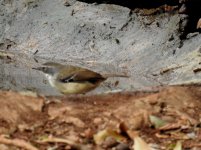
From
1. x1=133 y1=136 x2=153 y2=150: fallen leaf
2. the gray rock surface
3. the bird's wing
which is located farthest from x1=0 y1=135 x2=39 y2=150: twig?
the gray rock surface

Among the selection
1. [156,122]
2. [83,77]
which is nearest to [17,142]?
[156,122]

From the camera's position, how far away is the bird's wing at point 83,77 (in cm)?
834

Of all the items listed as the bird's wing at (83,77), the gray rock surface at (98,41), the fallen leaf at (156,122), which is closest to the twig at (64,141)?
the fallen leaf at (156,122)

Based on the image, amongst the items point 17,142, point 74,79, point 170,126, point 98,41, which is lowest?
point 17,142

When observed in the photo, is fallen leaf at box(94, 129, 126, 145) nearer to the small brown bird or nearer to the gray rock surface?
the small brown bird

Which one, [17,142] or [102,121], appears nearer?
[17,142]

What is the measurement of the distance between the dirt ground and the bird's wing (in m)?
0.97

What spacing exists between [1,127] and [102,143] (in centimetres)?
118

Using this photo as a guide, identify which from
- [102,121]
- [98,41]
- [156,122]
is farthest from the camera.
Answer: [98,41]

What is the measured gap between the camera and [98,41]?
486 inches

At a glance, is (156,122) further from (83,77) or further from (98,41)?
(98,41)

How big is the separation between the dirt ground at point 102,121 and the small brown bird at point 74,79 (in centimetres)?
99

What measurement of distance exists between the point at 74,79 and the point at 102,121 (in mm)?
2176

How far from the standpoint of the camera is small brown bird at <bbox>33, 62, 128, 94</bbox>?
8.37 metres
